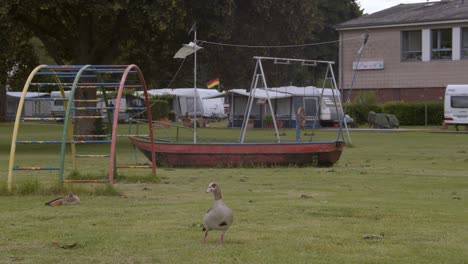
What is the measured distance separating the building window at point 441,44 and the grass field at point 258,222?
139 feet

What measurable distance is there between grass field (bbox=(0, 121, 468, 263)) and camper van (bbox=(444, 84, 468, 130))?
31.9m

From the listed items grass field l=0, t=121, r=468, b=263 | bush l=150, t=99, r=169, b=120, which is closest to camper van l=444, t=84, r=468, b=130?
bush l=150, t=99, r=169, b=120

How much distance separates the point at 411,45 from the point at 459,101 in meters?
12.4

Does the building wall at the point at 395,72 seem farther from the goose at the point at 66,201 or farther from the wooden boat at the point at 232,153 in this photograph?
the goose at the point at 66,201

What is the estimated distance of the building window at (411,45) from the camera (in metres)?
60.9

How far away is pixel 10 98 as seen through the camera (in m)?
77.7

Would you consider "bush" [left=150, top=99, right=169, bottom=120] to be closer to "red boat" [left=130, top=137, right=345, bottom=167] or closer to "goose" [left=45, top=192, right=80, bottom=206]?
"red boat" [left=130, top=137, right=345, bottom=167]

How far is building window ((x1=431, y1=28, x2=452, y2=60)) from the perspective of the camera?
195 ft

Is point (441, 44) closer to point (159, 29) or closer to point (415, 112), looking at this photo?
point (415, 112)

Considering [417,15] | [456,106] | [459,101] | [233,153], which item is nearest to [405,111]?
[456,106]

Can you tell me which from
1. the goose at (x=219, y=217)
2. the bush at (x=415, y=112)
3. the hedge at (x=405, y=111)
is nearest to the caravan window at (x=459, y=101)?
the bush at (x=415, y=112)

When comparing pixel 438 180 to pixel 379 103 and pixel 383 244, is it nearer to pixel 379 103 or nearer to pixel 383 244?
pixel 383 244

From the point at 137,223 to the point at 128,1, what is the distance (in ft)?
66.9

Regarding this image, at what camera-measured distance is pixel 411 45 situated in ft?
201
